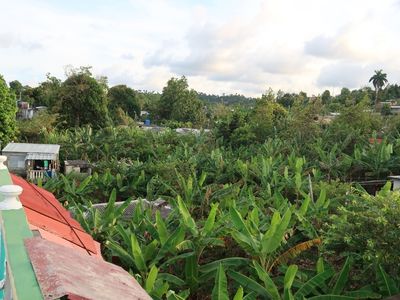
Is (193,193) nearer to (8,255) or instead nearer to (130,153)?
(8,255)

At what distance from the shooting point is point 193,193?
10.2m

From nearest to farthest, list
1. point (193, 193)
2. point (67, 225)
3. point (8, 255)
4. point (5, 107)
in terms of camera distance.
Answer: point (8, 255) → point (67, 225) → point (193, 193) → point (5, 107)

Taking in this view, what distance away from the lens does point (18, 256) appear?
1.94 meters

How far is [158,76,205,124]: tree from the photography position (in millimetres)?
44625

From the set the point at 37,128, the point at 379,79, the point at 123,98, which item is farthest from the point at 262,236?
the point at 379,79

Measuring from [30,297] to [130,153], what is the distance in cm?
2078

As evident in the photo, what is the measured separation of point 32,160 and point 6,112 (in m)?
3.27

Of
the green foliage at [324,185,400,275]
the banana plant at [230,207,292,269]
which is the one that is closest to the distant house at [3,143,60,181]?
the banana plant at [230,207,292,269]

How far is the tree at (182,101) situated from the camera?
44625mm

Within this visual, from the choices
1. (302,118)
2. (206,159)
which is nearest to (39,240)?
(206,159)

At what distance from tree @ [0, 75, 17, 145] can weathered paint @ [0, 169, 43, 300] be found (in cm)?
1886

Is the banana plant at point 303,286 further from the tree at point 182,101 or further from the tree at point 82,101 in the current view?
the tree at point 182,101

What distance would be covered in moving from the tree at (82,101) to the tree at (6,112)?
8239mm

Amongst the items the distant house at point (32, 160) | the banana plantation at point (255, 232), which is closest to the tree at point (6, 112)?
the distant house at point (32, 160)
